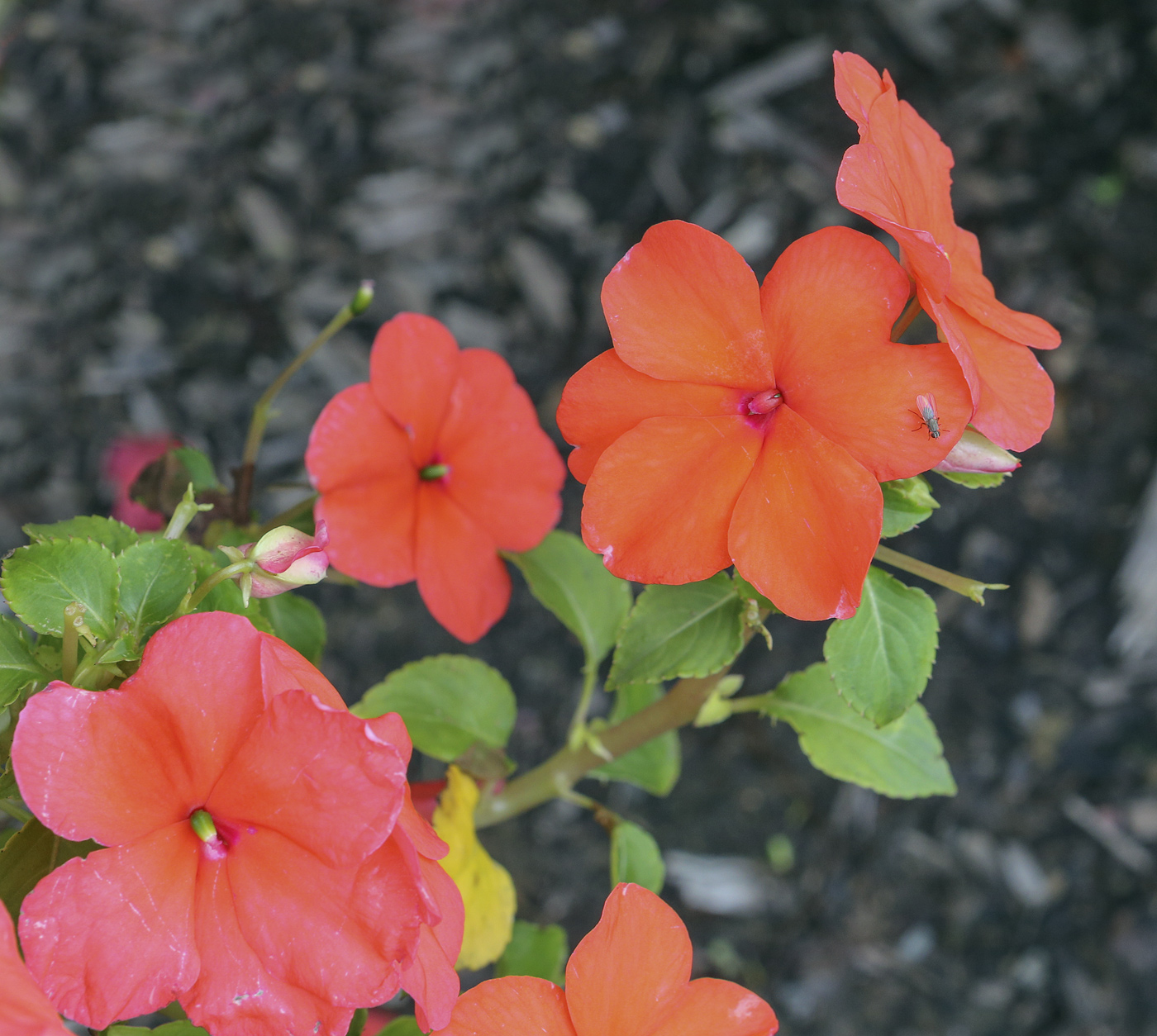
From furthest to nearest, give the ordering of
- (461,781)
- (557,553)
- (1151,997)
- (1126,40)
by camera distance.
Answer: (1126,40)
(1151,997)
(557,553)
(461,781)

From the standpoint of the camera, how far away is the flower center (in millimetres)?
664

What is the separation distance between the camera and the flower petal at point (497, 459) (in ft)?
3.31

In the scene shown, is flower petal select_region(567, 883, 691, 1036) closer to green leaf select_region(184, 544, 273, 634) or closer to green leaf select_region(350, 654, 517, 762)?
green leaf select_region(184, 544, 273, 634)

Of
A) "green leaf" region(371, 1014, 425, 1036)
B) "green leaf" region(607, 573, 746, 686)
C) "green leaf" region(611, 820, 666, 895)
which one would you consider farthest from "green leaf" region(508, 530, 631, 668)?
"green leaf" region(371, 1014, 425, 1036)

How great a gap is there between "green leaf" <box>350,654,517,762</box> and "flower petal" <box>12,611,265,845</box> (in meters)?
0.49

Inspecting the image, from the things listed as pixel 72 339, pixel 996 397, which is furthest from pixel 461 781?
pixel 72 339

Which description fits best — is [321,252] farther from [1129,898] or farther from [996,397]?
[1129,898]

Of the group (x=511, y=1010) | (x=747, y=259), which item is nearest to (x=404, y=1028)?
(x=511, y=1010)

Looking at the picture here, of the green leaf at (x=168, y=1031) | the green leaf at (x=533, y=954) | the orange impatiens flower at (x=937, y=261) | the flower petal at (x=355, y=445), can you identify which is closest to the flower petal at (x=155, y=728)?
the green leaf at (x=168, y=1031)

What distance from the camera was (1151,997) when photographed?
194cm

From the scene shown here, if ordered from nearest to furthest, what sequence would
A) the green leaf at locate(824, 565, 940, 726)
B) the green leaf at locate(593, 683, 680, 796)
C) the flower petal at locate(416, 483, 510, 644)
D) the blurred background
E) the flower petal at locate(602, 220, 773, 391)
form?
the flower petal at locate(602, 220, 773, 391) < the green leaf at locate(824, 565, 940, 726) < the flower petal at locate(416, 483, 510, 644) < the green leaf at locate(593, 683, 680, 796) < the blurred background

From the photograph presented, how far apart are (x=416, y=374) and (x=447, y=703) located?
1.22 ft

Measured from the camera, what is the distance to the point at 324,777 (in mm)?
538

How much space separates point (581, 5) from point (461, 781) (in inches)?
67.3
